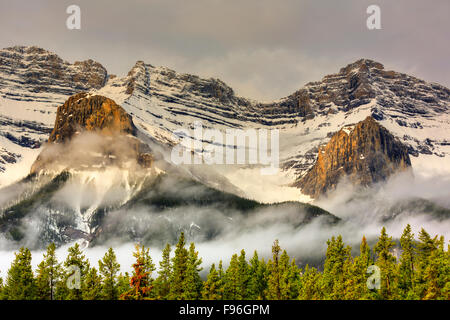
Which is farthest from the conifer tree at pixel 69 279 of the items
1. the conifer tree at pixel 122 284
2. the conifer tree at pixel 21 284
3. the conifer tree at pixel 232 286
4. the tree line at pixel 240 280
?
the conifer tree at pixel 232 286

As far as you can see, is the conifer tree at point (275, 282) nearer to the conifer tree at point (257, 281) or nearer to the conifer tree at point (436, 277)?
the conifer tree at point (257, 281)

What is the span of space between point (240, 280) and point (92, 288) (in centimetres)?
2976

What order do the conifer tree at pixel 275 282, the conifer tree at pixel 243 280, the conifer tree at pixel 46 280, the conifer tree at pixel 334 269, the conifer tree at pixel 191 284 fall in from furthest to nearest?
the conifer tree at pixel 243 280, the conifer tree at pixel 334 269, the conifer tree at pixel 275 282, the conifer tree at pixel 191 284, the conifer tree at pixel 46 280

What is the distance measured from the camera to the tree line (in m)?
104

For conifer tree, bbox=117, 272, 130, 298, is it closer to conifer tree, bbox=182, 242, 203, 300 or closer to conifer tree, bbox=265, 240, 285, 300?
conifer tree, bbox=182, 242, 203, 300

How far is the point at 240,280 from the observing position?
401 feet

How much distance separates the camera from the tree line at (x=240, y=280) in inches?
4108

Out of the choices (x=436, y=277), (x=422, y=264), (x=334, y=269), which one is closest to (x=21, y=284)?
(x=334, y=269)

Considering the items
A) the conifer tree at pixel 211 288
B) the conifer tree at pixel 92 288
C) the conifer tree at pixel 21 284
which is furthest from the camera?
the conifer tree at pixel 211 288

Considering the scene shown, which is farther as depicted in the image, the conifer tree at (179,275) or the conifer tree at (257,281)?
the conifer tree at (257,281)

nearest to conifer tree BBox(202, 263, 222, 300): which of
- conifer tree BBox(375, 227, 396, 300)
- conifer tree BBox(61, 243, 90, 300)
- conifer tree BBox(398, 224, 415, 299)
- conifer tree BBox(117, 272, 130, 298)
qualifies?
conifer tree BBox(117, 272, 130, 298)
